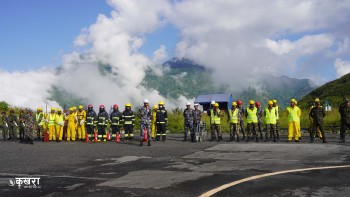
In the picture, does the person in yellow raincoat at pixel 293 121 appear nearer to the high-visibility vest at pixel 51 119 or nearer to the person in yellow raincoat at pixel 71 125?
the person in yellow raincoat at pixel 71 125

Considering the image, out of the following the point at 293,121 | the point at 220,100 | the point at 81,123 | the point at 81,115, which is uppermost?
the point at 220,100

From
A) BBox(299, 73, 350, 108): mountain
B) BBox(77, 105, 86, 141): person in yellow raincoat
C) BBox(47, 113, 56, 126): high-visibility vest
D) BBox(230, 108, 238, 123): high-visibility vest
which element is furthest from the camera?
→ BBox(299, 73, 350, 108): mountain

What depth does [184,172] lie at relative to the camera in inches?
371

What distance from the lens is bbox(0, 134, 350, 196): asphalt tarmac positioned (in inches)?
287

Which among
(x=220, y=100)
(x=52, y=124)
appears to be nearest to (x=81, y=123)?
(x=52, y=124)

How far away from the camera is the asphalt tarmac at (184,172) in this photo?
23.9ft

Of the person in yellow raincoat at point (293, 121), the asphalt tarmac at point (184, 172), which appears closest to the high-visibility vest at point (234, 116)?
the person in yellow raincoat at point (293, 121)

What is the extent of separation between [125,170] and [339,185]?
538cm

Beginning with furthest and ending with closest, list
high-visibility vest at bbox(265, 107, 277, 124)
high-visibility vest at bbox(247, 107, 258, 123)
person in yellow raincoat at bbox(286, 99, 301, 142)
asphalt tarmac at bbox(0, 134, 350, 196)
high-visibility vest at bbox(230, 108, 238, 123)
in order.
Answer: high-visibility vest at bbox(230, 108, 238, 123) < high-visibility vest at bbox(247, 107, 258, 123) < high-visibility vest at bbox(265, 107, 277, 124) < person in yellow raincoat at bbox(286, 99, 301, 142) < asphalt tarmac at bbox(0, 134, 350, 196)

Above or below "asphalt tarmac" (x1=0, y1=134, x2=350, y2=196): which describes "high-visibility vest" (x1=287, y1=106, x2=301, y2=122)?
above

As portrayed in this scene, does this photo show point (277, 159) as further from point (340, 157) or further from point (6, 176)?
point (6, 176)

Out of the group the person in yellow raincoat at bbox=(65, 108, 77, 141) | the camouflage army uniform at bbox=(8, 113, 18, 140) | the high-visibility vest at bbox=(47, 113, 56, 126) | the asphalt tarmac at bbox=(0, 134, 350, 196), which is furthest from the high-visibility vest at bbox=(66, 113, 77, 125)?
the asphalt tarmac at bbox=(0, 134, 350, 196)

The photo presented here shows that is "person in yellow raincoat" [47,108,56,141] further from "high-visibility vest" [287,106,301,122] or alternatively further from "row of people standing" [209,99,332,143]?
"high-visibility vest" [287,106,301,122]

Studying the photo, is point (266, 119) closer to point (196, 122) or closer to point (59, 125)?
point (196, 122)
